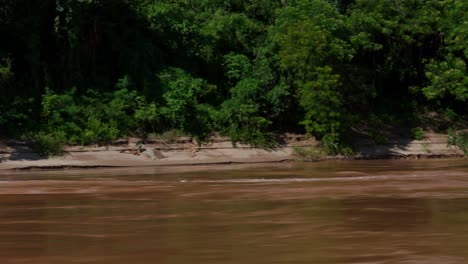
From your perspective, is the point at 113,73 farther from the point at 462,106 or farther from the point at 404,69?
the point at 462,106

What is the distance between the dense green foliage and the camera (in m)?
25.2

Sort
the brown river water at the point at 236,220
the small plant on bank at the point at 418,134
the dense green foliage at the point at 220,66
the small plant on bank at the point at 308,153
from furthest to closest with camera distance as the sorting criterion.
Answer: the small plant on bank at the point at 418,134 < the small plant on bank at the point at 308,153 < the dense green foliage at the point at 220,66 < the brown river water at the point at 236,220

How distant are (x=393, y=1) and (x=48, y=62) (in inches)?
582

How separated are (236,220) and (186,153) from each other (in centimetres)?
1512

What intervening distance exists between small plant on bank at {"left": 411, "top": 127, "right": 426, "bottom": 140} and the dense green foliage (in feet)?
5.35

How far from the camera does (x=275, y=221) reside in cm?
930

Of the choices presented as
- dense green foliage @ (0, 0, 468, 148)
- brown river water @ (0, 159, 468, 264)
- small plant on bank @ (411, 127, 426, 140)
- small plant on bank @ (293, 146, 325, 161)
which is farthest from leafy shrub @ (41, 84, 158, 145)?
small plant on bank @ (411, 127, 426, 140)

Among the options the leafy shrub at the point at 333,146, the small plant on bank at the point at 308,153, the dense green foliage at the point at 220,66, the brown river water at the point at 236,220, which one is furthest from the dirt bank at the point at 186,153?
the brown river water at the point at 236,220

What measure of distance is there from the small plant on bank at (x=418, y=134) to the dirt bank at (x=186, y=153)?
0.24m

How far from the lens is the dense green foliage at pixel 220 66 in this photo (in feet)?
82.8

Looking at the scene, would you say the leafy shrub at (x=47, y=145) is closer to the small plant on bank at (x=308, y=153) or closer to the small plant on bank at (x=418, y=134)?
the small plant on bank at (x=308, y=153)

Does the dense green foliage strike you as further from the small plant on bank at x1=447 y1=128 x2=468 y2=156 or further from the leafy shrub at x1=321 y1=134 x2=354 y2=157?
the small plant on bank at x1=447 y1=128 x2=468 y2=156

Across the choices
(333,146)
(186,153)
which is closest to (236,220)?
(186,153)

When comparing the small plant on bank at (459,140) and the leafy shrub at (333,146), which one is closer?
the leafy shrub at (333,146)
